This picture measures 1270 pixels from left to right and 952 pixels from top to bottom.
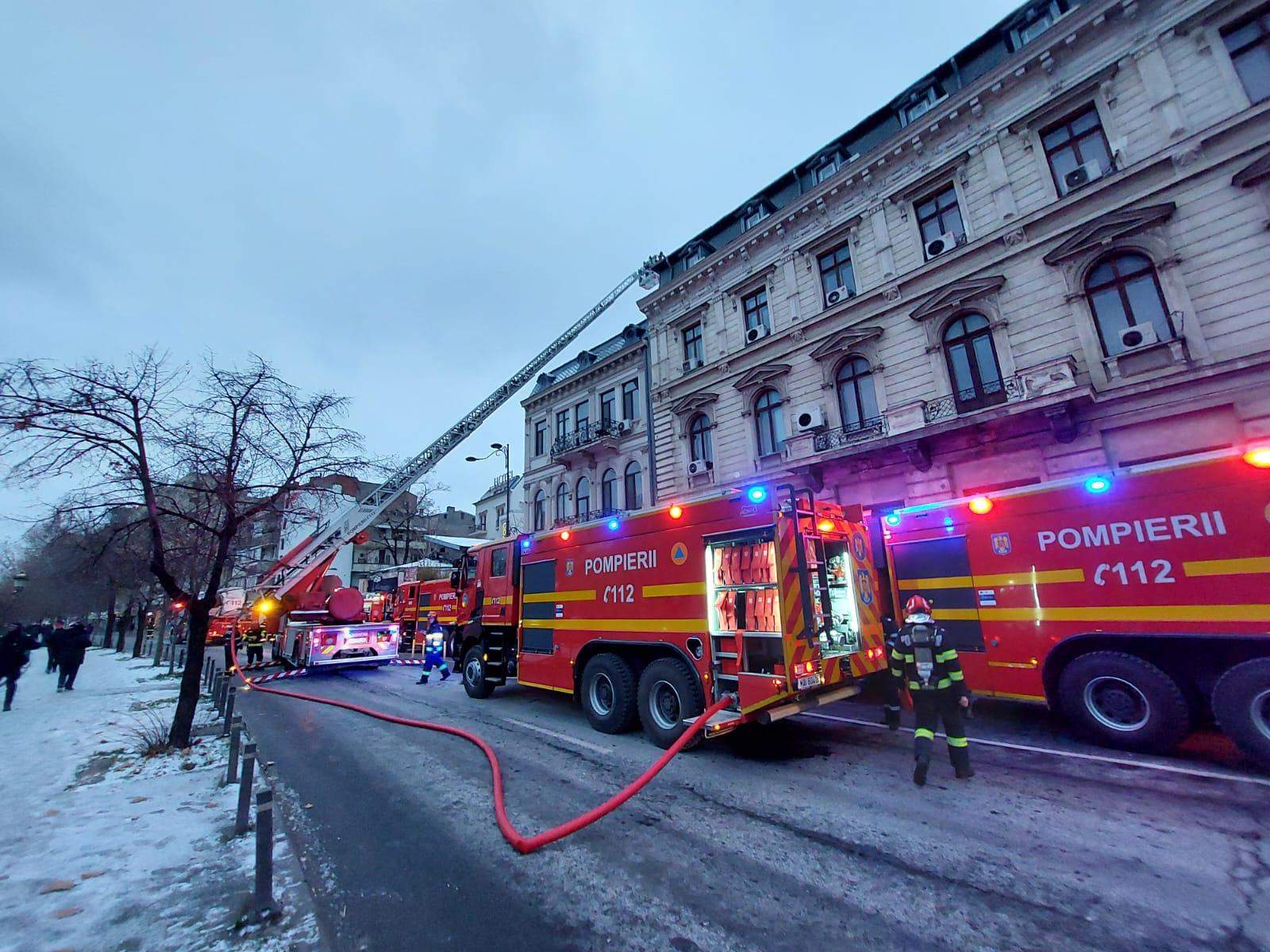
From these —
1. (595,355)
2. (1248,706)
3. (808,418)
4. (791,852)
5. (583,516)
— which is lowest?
(791,852)

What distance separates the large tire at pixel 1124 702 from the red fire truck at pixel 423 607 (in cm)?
1520

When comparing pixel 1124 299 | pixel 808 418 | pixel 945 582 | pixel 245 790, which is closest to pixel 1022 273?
pixel 1124 299

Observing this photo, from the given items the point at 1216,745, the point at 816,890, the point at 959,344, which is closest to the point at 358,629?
the point at 816,890

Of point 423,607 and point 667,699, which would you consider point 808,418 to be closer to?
point 667,699

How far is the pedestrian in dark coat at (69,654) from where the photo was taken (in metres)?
12.6

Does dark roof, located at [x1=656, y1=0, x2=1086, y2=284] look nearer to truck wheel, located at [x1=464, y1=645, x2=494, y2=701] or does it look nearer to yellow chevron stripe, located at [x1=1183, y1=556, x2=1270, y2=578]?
yellow chevron stripe, located at [x1=1183, y1=556, x2=1270, y2=578]

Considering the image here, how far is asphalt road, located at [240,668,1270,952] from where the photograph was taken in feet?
9.80

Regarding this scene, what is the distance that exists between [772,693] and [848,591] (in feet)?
7.82

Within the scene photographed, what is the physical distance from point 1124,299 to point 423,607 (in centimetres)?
2294

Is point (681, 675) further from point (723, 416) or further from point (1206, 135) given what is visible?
point (1206, 135)

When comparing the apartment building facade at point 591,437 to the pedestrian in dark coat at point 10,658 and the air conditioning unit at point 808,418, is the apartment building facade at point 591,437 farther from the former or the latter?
the pedestrian in dark coat at point 10,658

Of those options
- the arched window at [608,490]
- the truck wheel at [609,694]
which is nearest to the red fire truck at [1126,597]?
the truck wheel at [609,694]

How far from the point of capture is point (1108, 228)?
1205cm

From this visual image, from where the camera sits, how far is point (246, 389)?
745 centimetres
